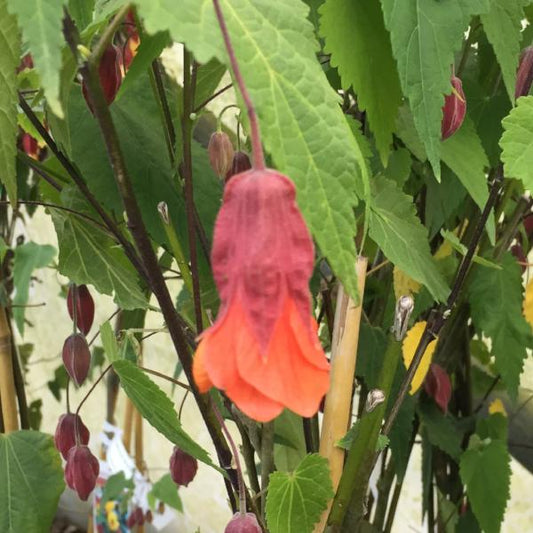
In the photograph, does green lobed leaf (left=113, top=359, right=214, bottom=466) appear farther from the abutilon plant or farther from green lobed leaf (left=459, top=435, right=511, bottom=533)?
green lobed leaf (left=459, top=435, right=511, bottom=533)

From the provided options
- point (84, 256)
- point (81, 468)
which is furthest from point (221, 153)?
point (81, 468)

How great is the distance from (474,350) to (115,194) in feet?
1.67

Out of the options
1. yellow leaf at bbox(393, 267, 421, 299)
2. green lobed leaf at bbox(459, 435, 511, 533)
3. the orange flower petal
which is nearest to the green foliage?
green lobed leaf at bbox(459, 435, 511, 533)

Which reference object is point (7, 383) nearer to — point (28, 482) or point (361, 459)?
point (28, 482)

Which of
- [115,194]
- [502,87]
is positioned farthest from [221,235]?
[502,87]

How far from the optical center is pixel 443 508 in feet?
2.02

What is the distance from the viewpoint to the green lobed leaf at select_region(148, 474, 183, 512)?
1.01 m

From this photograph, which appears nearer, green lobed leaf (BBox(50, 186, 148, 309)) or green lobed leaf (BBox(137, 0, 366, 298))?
green lobed leaf (BBox(137, 0, 366, 298))

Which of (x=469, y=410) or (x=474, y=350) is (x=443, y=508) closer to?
(x=469, y=410)

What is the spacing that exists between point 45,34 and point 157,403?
0.54 feet

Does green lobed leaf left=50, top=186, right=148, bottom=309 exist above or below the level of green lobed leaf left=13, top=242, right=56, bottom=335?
above

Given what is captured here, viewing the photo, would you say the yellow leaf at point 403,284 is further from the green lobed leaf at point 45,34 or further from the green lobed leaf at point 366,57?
the green lobed leaf at point 45,34

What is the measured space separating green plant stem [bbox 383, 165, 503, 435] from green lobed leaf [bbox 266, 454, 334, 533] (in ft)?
0.16

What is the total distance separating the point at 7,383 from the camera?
0.59 meters
